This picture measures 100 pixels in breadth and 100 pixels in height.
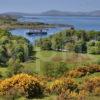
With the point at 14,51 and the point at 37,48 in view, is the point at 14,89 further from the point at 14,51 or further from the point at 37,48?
the point at 37,48

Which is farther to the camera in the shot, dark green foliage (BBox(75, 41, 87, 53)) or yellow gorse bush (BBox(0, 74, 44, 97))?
dark green foliage (BBox(75, 41, 87, 53))

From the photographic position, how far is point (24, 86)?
14258 millimetres

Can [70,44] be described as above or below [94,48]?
above

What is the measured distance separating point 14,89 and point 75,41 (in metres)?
39.4

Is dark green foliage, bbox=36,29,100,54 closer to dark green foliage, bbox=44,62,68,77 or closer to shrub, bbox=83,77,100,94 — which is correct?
dark green foliage, bbox=44,62,68,77

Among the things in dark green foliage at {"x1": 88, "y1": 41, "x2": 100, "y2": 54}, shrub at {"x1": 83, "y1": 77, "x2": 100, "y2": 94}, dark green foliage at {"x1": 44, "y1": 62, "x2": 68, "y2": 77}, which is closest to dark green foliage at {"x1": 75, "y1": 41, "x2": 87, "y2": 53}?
dark green foliage at {"x1": 88, "y1": 41, "x2": 100, "y2": 54}

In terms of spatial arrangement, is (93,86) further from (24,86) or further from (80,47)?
(80,47)

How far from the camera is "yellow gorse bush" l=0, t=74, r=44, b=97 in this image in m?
14.1

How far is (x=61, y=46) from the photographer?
51938 millimetres

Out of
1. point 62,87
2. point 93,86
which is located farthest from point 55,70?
point 62,87

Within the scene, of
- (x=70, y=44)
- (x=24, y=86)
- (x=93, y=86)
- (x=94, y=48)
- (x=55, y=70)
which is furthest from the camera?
(x=70, y=44)

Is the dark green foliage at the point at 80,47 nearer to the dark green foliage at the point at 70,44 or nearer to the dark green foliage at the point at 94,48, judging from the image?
the dark green foliage at the point at 70,44

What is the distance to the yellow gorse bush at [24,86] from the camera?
14.1m

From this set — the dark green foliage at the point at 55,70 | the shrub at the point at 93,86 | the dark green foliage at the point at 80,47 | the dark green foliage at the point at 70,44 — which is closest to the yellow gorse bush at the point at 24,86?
the shrub at the point at 93,86
